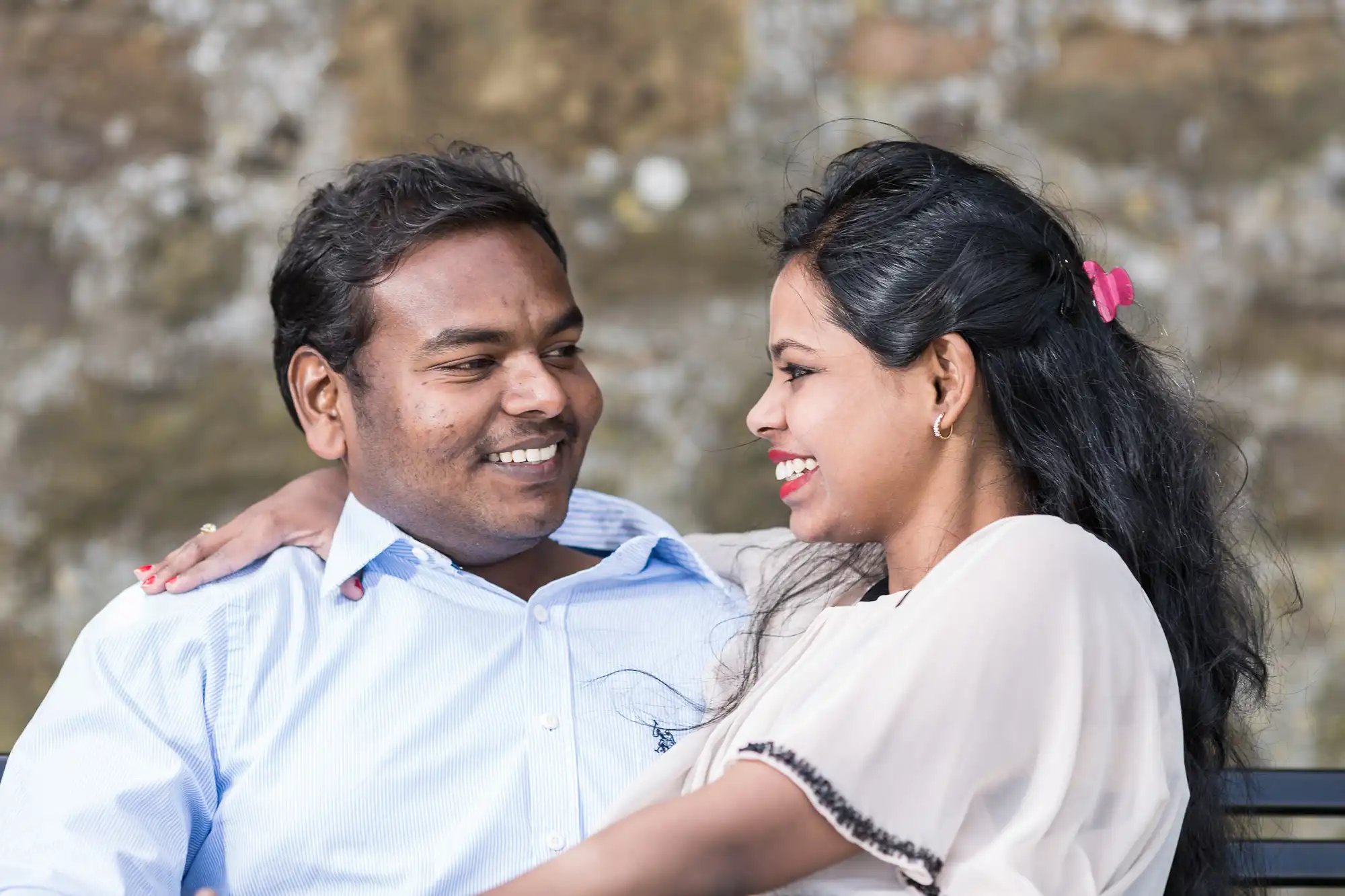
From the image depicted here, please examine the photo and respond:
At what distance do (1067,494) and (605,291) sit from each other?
2.04m

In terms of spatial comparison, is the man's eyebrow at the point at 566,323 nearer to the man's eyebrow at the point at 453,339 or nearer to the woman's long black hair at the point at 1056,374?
the man's eyebrow at the point at 453,339

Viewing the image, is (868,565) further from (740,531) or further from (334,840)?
(740,531)

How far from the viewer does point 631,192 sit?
374 cm

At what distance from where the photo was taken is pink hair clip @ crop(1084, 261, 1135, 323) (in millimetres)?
1990

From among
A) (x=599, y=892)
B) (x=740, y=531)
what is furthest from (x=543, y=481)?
(x=740, y=531)

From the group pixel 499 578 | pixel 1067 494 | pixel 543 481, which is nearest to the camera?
pixel 1067 494

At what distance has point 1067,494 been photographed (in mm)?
1904

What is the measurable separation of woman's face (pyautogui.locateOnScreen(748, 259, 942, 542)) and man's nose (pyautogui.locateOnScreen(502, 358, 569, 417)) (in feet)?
1.27

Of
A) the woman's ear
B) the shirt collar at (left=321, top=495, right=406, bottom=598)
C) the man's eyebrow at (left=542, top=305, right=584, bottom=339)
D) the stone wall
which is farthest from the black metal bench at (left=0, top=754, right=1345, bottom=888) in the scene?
the stone wall

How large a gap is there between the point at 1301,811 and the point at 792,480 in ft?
3.76

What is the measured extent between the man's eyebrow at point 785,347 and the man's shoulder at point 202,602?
0.85m

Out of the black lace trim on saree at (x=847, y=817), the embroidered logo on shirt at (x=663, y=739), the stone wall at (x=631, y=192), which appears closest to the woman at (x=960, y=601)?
the black lace trim on saree at (x=847, y=817)

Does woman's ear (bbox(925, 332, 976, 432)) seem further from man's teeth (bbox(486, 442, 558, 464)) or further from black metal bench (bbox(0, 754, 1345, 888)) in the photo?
black metal bench (bbox(0, 754, 1345, 888))

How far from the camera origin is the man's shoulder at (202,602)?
2.10m
